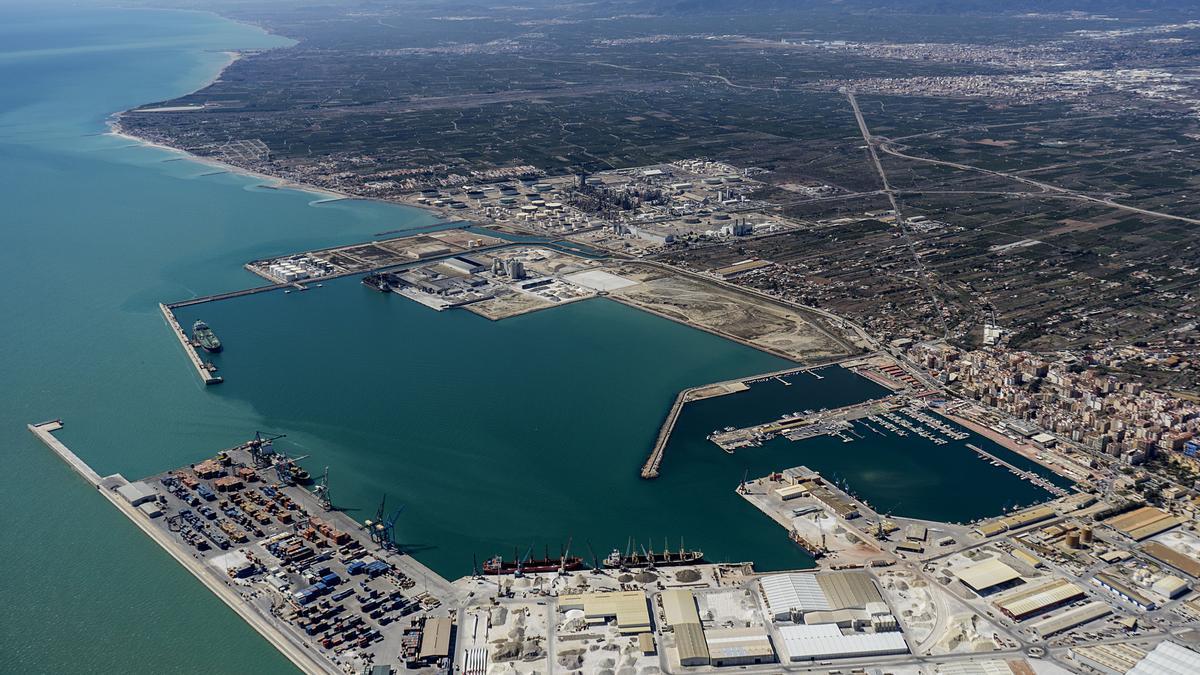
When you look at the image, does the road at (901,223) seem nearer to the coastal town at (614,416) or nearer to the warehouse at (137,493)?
the coastal town at (614,416)

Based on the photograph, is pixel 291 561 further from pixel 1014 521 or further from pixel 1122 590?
pixel 1122 590

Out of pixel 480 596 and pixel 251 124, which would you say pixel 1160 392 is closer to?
pixel 480 596

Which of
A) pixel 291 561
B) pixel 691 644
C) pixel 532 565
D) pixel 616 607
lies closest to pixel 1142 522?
pixel 691 644

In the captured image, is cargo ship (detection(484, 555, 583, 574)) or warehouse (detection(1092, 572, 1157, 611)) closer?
warehouse (detection(1092, 572, 1157, 611))

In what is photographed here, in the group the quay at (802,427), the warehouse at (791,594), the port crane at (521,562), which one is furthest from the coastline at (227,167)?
the warehouse at (791,594)

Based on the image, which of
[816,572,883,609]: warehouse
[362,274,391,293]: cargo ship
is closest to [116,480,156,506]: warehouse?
[816,572,883,609]: warehouse

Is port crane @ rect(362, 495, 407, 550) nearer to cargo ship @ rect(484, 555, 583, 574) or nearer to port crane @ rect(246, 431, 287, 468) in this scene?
cargo ship @ rect(484, 555, 583, 574)

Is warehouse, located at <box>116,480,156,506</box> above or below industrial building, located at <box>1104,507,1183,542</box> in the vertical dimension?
below
